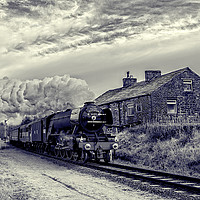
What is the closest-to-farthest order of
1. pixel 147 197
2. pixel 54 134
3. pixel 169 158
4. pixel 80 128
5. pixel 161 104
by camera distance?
pixel 147 197 < pixel 169 158 < pixel 80 128 < pixel 54 134 < pixel 161 104

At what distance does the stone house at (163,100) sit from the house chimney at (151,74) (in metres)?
1.27

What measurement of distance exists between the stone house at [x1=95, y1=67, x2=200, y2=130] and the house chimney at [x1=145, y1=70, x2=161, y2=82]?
4.17 feet

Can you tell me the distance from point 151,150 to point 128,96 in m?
13.5

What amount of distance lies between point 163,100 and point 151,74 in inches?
212

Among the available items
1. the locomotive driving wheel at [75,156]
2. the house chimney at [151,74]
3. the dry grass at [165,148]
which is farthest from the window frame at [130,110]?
the locomotive driving wheel at [75,156]

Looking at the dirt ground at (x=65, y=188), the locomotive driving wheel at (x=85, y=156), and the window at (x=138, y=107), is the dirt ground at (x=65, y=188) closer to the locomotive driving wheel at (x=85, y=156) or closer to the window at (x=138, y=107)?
the locomotive driving wheel at (x=85, y=156)

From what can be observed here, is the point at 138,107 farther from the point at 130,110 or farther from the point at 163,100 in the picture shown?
the point at 163,100

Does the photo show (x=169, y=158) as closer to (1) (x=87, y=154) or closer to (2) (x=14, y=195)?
(1) (x=87, y=154)

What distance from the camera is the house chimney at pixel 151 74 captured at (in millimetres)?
30266

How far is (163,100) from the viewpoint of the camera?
26.0 meters

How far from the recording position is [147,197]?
683 cm

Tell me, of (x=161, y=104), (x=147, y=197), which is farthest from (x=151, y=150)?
(x=161, y=104)

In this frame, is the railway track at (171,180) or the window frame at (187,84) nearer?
the railway track at (171,180)

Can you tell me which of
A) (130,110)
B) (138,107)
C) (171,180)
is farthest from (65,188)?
(130,110)
